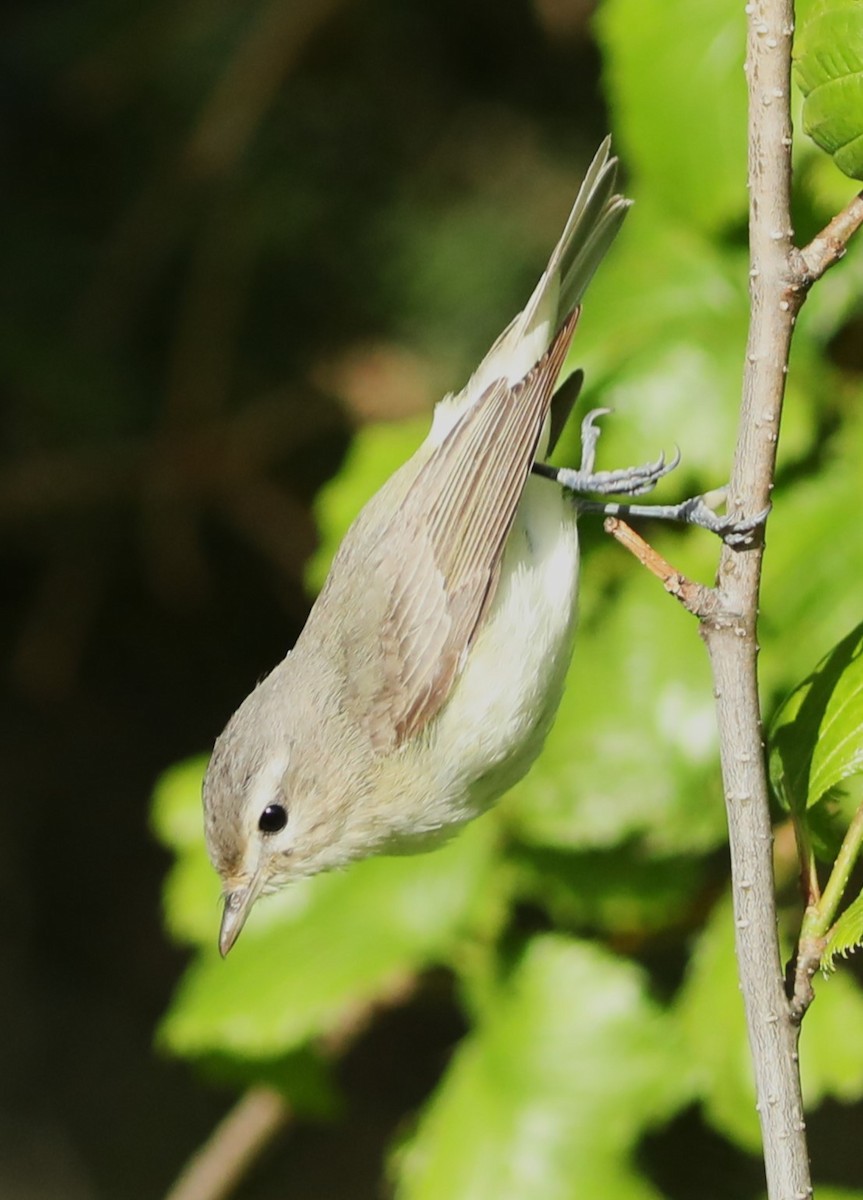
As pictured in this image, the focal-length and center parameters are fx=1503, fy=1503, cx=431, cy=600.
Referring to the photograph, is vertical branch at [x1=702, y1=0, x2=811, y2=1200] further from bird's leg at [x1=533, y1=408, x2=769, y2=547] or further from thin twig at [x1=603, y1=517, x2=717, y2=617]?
bird's leg at [x1=533, y1=408, x2=769, y2=547]

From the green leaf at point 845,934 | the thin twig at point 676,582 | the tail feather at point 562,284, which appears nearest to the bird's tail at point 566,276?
the tail feather at point 562,284

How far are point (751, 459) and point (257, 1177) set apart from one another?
14.0 ft

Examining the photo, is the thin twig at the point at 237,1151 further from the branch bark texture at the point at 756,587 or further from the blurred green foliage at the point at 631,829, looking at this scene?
the branch bark texture at the point at 756,587

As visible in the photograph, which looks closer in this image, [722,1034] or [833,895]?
[833,895]

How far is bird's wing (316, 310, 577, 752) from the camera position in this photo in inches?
98.0

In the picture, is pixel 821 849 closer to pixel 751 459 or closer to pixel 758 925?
pixel 758 925

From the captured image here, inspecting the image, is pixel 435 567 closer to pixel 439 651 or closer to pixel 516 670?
pixel 439 651

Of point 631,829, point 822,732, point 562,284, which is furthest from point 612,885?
point 822,732

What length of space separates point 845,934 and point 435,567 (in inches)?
49.9

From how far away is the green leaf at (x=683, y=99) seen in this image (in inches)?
97.7

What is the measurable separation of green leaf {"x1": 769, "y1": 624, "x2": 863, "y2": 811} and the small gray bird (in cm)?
71

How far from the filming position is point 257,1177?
515cm

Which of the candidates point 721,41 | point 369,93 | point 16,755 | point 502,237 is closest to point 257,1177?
point 16,755

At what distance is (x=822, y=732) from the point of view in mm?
1610
